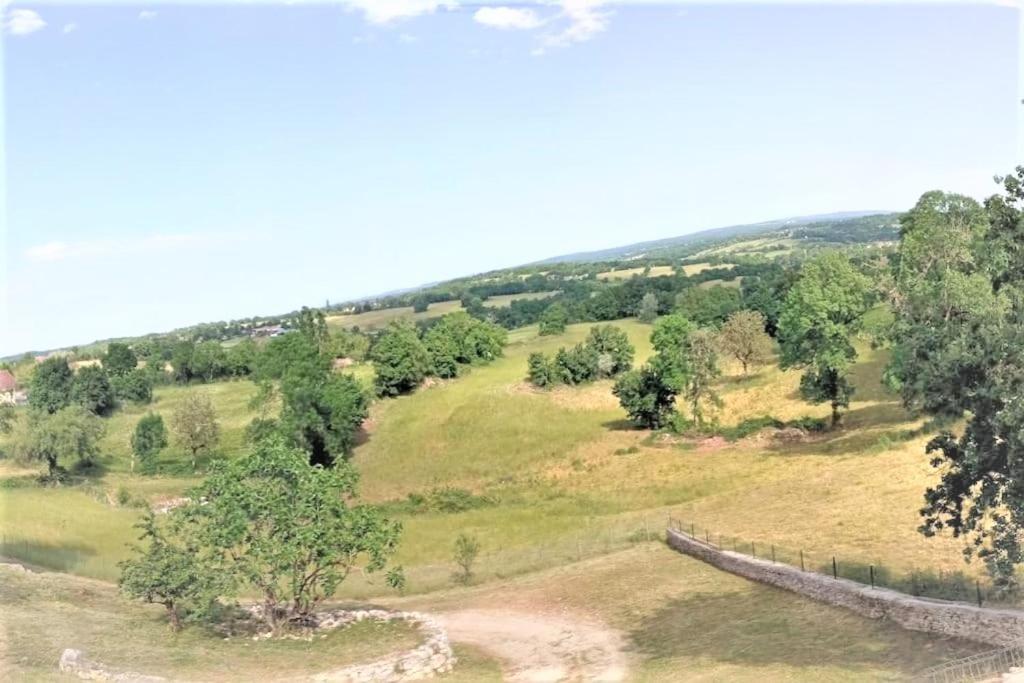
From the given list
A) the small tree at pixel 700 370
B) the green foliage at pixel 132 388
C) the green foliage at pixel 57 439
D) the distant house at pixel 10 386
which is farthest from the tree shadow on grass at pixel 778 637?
the distant house at pixel 10 386

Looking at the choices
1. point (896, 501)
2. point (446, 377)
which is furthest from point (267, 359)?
point (896, 501)

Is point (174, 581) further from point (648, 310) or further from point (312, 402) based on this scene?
point (648, 310)

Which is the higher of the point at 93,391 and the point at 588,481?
the point at 93,391

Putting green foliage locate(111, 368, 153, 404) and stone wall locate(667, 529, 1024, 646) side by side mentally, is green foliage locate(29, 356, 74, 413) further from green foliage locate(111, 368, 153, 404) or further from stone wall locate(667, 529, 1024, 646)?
stone wall locate(667, 529, 1024, 646)

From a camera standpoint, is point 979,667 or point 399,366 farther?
point 399,366

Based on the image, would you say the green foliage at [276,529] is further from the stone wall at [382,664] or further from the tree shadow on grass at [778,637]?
the tree shadow on grass at [778,637]

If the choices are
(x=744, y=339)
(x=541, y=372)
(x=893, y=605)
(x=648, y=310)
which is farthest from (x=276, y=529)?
(x=648, y=310)
